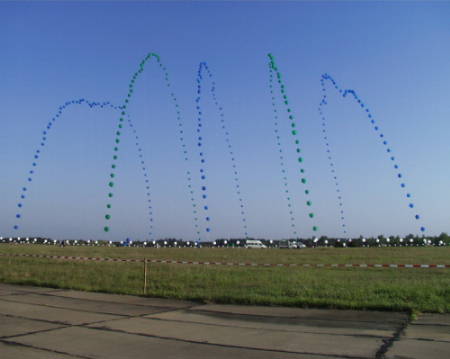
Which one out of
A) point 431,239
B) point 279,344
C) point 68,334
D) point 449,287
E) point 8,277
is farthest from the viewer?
point 431,239

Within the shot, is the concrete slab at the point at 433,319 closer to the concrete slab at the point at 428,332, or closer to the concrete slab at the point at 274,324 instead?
the concrete slab at the point at 428,332

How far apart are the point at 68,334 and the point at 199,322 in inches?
95.5

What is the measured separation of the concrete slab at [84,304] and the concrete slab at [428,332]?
17.1 feet

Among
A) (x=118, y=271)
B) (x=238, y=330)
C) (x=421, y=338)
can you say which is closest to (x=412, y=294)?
(x=421, y=338)

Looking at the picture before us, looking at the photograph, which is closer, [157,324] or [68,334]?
[68,334]

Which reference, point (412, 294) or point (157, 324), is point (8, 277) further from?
point (412, 294)

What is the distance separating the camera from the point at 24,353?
654 centimetres

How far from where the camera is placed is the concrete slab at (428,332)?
7.47 m

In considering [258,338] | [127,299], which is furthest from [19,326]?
[258,338]

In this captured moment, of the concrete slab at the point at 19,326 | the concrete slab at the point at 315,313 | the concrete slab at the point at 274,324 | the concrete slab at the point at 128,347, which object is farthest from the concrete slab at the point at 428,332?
the concrete slab at the point at 19,326

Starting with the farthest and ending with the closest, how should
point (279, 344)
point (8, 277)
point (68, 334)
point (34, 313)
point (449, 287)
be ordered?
point (8, 277), point (449, 287), point (34, 313), point (68, 334), point (279, 344)

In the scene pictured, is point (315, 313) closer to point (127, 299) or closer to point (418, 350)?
point (418, 350)

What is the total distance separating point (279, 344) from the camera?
7105 millimetres

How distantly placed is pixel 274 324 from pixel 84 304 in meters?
4.94
